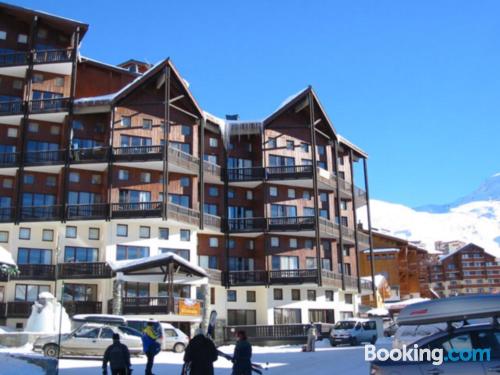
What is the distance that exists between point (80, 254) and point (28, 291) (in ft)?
14.3

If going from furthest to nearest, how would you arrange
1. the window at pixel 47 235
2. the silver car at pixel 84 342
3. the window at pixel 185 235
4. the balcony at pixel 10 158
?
the window at pixel 185 235
the window at pixel 47 235
the balcony at pixel 10 158
the silver car at pixel 84 342

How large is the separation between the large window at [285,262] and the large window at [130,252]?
11.4 metres

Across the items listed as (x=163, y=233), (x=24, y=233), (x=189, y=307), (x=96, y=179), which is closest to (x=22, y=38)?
(x=96, y=179)

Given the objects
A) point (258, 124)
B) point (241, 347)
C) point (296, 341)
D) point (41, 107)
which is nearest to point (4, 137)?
point (41, 107)

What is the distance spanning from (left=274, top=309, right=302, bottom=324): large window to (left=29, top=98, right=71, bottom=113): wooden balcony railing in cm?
2334

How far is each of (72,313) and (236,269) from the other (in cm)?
1425

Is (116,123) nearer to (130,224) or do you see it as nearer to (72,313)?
(130,224)

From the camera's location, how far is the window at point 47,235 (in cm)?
4241

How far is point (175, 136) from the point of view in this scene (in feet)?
151

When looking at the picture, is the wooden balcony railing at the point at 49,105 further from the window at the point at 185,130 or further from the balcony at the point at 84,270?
the balcony at the point at 84,270

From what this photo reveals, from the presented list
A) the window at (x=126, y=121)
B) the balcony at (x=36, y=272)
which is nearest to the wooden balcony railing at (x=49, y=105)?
the window at (x=126, y=121)

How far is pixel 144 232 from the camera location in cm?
4291

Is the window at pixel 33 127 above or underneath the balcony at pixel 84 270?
above

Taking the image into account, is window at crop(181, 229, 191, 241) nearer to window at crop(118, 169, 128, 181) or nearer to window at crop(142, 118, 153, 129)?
window at crop(118, 169, 128, 181)
